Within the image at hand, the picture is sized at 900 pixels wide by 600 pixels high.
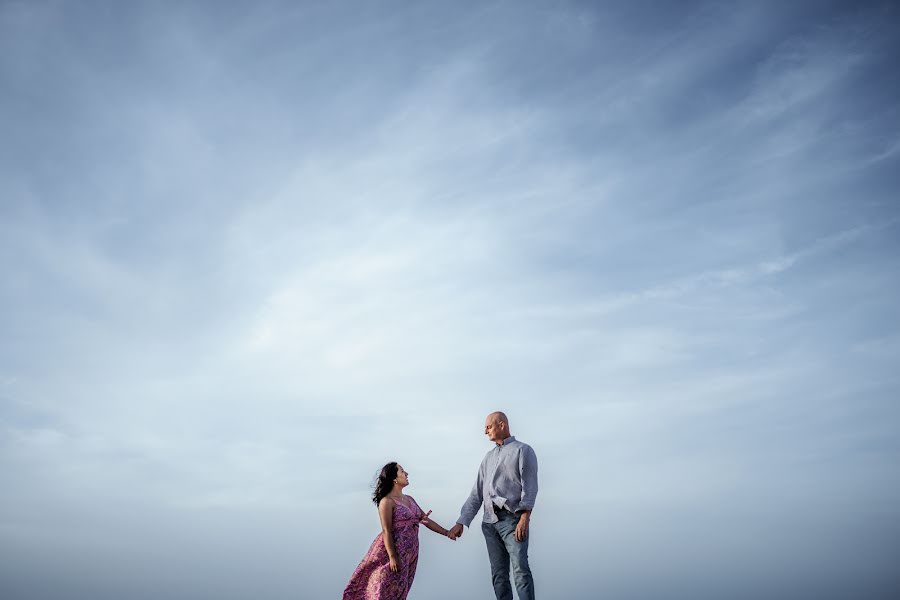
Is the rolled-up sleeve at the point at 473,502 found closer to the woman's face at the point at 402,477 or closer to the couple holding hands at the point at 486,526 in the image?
the couple holding hands at the point at 486,526

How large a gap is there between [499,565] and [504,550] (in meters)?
0.18

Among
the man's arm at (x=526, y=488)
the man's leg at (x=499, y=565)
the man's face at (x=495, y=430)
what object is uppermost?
the man's face at (x=495, y=430)

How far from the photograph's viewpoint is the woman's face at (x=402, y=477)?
9.33 metres

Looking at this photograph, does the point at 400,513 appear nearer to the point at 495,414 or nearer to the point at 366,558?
the point at 366,558

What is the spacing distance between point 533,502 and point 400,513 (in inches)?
63.6

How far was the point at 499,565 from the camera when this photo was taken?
897cm

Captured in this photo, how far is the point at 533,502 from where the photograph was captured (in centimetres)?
888

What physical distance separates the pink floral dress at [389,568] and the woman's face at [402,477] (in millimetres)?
279

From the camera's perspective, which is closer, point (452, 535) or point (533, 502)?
point (533, 502)

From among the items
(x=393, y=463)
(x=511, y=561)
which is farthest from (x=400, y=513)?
(x=511, y=561)

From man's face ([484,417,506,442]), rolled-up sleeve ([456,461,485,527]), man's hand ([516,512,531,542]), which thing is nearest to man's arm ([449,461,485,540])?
rolled-up sleeve ([456,461,485,527])

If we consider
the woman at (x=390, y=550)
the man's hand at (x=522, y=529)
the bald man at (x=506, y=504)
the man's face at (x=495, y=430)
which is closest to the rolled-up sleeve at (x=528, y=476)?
the bald man at (x=506, y=504)

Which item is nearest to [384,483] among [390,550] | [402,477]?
[402,477]

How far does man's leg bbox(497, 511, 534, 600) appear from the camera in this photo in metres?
8.45
